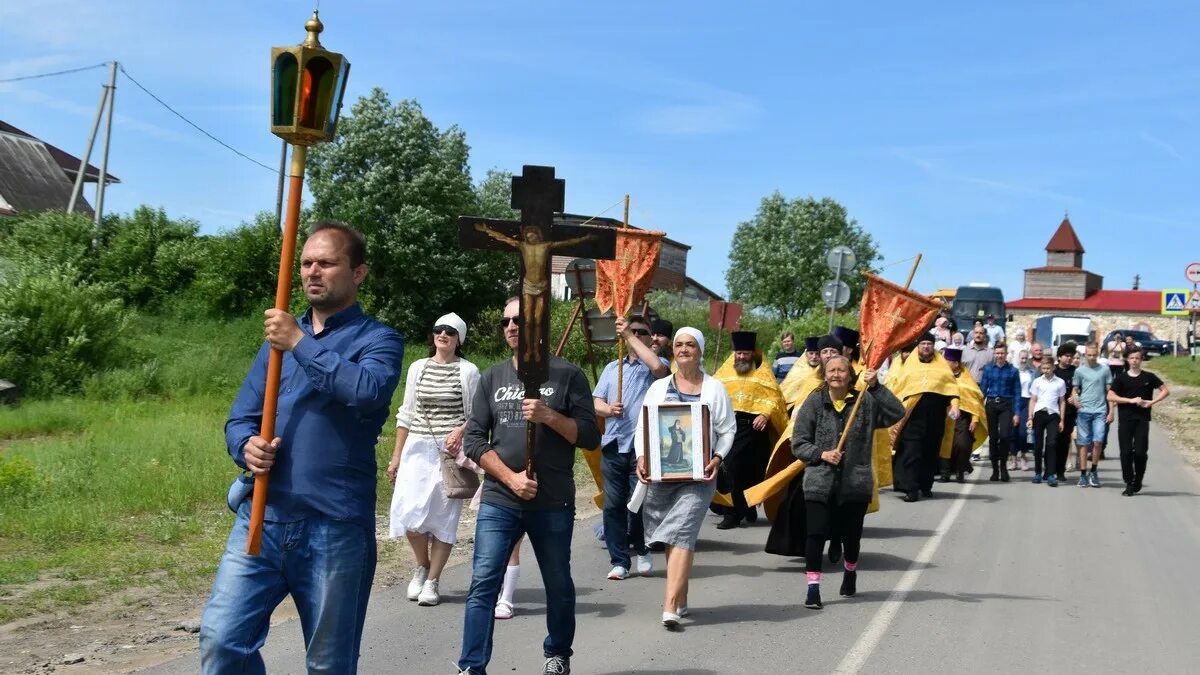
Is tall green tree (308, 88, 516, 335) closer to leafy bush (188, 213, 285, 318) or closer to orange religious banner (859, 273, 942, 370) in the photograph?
leafy bush (188, 213, 285, 318)

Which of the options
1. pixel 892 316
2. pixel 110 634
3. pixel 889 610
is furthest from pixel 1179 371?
pixel 110 634

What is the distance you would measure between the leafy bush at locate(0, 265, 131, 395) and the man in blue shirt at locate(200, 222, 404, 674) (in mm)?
21477

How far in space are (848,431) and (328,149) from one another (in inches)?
1584

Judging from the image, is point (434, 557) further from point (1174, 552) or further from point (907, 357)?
point (907, 357)

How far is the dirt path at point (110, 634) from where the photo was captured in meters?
6.70

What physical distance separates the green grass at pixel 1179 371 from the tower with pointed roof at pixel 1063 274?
7102cm

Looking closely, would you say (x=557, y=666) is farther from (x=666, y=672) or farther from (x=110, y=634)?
(x=110, y=634)

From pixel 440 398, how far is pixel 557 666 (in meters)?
2.48

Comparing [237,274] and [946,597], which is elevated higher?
[237,274]

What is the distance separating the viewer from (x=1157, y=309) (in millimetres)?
116188

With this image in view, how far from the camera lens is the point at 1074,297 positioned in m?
123

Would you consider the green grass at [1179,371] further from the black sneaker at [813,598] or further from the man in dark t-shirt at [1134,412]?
the black sneaker at [813,598]

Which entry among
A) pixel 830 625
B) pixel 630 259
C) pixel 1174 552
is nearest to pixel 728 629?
pixel 830 625

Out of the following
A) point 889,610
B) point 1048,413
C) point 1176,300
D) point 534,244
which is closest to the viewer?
point 534,244
